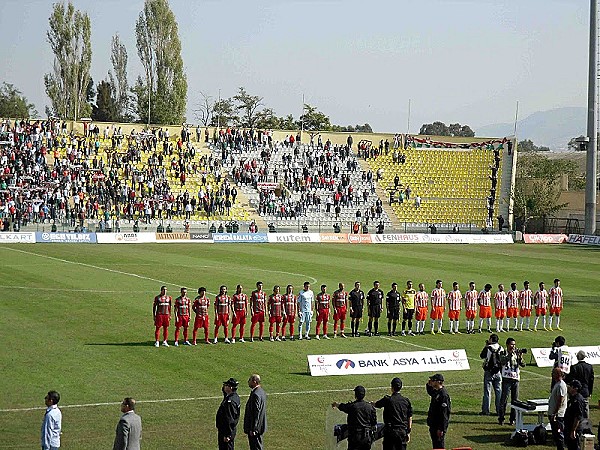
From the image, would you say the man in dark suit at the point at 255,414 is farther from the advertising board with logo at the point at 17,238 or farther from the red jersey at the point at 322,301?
the advertising board with logo at the point at 17,238

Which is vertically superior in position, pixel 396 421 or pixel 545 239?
pixel 545 239

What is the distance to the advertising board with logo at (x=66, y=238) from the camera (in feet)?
194

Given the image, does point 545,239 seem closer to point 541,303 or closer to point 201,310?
point 541,303

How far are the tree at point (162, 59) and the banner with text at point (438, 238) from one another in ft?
142

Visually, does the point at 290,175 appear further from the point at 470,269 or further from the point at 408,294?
the point at 408,294

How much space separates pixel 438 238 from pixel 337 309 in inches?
1534

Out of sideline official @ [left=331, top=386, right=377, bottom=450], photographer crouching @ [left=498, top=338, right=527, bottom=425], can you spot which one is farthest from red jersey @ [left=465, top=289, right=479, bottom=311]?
sideline official @ [left=331, top=386, right=377, bottom=450]

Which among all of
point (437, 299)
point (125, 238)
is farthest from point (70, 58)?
point (437, 299)

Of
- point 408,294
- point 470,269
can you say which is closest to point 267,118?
point 470,269

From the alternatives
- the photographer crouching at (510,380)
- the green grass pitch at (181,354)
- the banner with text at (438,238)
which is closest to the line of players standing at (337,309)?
the green grass pitch at (181,354)

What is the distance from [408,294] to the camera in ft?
93.6

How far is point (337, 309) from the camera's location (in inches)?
1096

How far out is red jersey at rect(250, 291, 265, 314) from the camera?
26453 mm

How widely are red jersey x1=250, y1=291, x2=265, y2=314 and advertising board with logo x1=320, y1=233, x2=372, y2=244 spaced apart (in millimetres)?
37873
